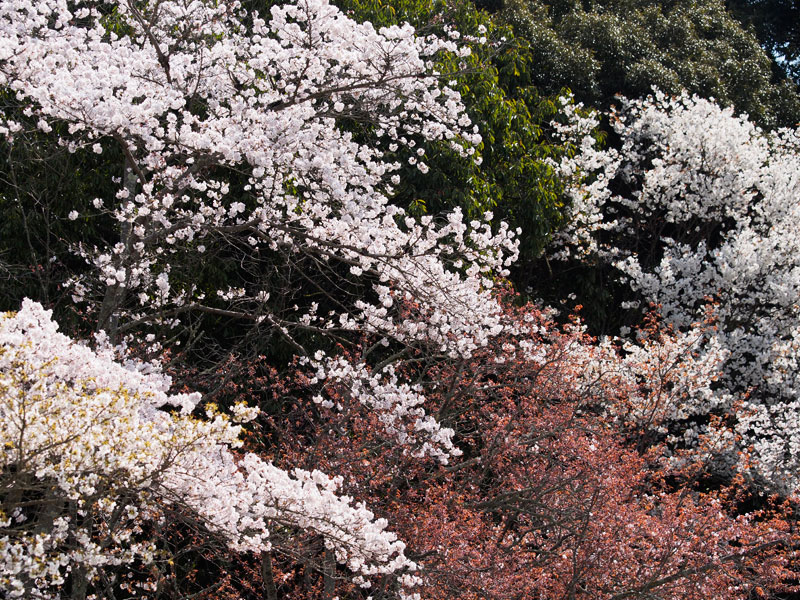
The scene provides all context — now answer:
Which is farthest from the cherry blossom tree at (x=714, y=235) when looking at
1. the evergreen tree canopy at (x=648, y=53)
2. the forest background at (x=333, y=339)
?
the evergreen tree canopy at (x=648, y=53)

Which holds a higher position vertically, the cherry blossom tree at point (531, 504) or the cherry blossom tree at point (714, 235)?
the cherry blossom tree at point (714, 235)

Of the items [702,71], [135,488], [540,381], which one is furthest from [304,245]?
[702,71]

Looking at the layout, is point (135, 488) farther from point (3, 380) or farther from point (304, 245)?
point (304, 245)

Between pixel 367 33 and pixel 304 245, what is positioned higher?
pixel 367 33

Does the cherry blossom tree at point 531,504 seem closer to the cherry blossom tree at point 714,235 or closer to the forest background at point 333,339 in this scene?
the forest background at point 333,339

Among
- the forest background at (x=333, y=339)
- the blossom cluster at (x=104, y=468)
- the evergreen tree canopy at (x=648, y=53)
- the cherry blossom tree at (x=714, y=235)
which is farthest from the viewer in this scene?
the evergreen tree canopy at (x=648, y=53)

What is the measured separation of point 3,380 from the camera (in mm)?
3639

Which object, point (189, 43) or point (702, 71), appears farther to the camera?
point (702, 71)

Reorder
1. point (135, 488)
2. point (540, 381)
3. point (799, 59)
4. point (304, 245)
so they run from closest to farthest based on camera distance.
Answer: point (135, 488), point (304, 245), point (540, 381), point (799, 59)

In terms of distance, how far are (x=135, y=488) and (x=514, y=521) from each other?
16.4 ft

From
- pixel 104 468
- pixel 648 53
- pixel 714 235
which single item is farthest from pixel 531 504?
pixel 648 53

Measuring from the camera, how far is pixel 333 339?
9.64m

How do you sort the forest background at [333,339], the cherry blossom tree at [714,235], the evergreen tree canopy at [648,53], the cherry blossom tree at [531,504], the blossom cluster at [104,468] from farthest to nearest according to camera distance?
the evergreen tree canopy at [648,53] → the cherry blossom tree at [714,235] → the cherry blossom tree at [531,504] → the forest background at [333,339] → the blossom cluster at [104,468]

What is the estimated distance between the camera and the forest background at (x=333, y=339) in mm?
4918
